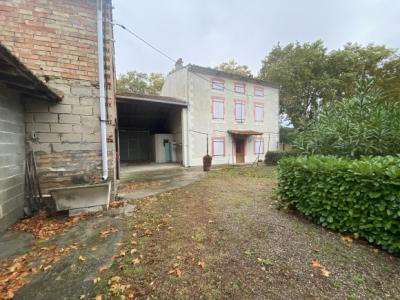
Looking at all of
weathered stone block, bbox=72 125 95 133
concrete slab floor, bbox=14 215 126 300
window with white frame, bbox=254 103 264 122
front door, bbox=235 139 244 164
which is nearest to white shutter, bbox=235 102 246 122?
window with white frame, bbox=254 103 264 122

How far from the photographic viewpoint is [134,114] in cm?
1375

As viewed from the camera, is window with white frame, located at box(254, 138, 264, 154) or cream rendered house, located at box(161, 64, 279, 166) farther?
window with white frame, located at box(254, 138, 264, 154)

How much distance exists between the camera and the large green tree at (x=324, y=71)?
15391 millimetres

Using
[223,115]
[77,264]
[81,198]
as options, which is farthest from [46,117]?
[223,115]

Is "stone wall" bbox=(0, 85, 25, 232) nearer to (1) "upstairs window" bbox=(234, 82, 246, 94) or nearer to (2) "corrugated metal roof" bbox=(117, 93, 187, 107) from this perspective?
(2) "corrugated metal roof" bbox=(117, 93, 187, 107)

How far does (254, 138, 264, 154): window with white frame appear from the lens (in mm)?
14867

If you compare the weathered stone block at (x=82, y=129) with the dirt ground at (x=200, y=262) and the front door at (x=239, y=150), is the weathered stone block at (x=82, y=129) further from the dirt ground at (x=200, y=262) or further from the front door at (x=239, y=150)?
the front door at (x=239, y=150)

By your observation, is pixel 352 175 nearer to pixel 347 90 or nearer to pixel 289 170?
pixel 289 170

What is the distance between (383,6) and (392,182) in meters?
14.8

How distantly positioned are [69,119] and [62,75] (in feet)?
3.09

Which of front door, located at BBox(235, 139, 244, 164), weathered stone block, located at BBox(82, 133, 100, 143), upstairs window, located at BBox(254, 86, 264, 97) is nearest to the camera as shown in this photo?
weathered stone block, located at BBox(82, 133, 100, 143)

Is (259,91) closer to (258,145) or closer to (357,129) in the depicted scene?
(258,145)

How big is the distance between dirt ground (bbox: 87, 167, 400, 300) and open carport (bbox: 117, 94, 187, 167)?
29.8ft

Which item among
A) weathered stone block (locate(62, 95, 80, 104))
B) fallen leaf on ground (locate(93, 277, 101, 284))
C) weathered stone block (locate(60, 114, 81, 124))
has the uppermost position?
weathered stone block (locate(62, 95, 80, 104))
